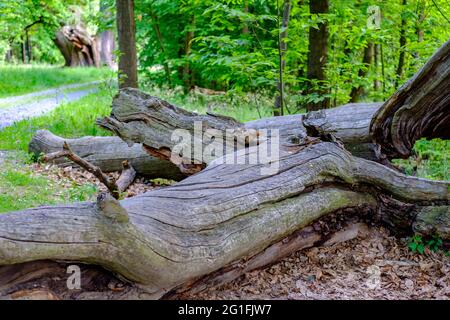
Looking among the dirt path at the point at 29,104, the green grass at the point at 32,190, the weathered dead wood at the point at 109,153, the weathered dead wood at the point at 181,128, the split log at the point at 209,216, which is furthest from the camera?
the dirt path at the point at 29,104

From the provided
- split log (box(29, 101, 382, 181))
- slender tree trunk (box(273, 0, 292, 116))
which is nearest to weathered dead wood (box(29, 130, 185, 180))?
split log (box(29, 101, 382, 181))

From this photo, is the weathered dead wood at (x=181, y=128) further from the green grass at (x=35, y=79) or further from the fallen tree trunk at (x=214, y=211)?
the green grass at (x=35, y=79)

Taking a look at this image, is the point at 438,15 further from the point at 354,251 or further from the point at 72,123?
the point at 72,123

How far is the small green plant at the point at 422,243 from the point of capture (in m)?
5.15

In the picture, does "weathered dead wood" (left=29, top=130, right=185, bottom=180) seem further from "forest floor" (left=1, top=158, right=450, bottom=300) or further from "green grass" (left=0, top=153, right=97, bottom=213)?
"forest floor" (left=1, top=158, right=450, bottom=300)

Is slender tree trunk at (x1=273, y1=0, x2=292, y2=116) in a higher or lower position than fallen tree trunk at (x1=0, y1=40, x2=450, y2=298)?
higher

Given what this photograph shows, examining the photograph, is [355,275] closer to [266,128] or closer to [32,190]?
[266,128]

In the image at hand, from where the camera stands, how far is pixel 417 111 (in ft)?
17.9

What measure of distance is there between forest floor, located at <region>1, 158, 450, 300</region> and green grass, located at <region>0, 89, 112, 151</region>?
625 cm

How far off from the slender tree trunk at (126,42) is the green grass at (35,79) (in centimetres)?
645

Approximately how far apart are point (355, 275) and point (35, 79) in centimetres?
2085

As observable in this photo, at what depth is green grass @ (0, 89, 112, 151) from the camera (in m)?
9.65

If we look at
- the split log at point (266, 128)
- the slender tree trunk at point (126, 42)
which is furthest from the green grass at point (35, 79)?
the split log at point (266, 128)

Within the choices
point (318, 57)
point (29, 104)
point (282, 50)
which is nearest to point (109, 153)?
point (282, 50)
